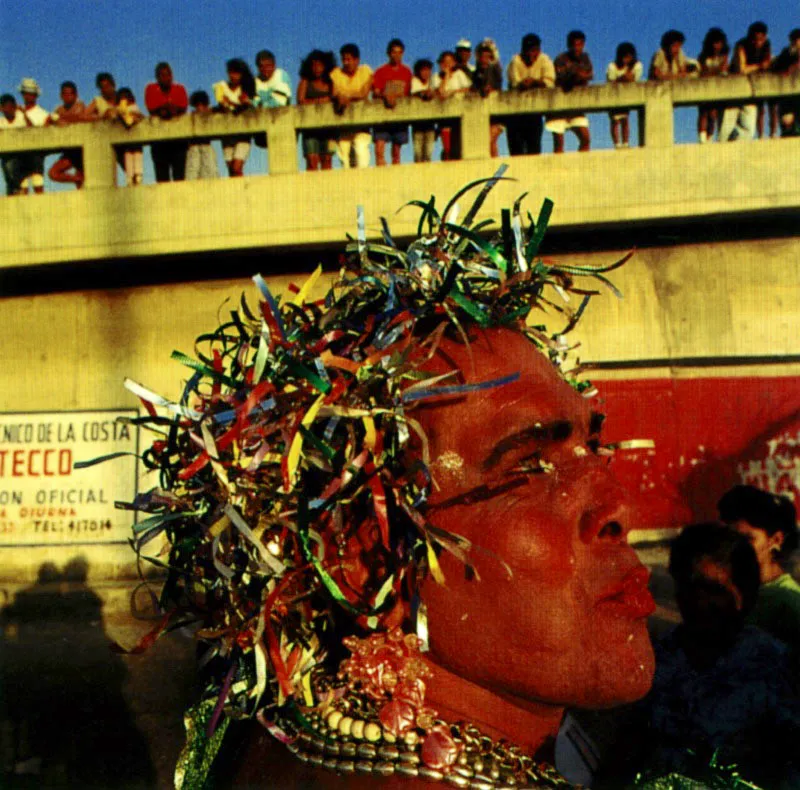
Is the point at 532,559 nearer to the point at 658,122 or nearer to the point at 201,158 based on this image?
the point at 658,122

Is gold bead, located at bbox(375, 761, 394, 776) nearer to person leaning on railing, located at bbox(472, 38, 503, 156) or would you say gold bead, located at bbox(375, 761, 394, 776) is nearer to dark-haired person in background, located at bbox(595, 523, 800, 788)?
dark-haired person in background, located at bbox(595, 523, 800, 788)

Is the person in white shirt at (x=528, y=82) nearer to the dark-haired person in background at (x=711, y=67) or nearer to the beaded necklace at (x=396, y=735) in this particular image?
the dark-haired person in background at (x=711, y=67)

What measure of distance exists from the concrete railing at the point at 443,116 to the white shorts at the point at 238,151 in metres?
0.20

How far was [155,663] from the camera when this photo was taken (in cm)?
796

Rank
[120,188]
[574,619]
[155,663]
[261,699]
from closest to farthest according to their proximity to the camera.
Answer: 1. [574,619]
2. [261,699]
3. [155,663]
4. [120,188]

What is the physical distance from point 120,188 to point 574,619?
9025mm

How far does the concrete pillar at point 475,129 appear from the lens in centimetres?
974

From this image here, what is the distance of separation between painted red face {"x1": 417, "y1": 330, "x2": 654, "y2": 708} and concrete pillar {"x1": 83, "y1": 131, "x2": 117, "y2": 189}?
882 centimetres

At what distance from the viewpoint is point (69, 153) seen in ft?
35.7

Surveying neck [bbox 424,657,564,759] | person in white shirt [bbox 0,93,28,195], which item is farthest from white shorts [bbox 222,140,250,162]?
neck [bbox 424,657,564,759]

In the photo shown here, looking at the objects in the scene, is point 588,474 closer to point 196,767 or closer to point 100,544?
point 196,767

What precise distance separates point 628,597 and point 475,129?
8054 mm

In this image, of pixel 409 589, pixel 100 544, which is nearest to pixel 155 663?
pixel 100 544

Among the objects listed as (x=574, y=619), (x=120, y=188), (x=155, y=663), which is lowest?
(x=155, y=663)
